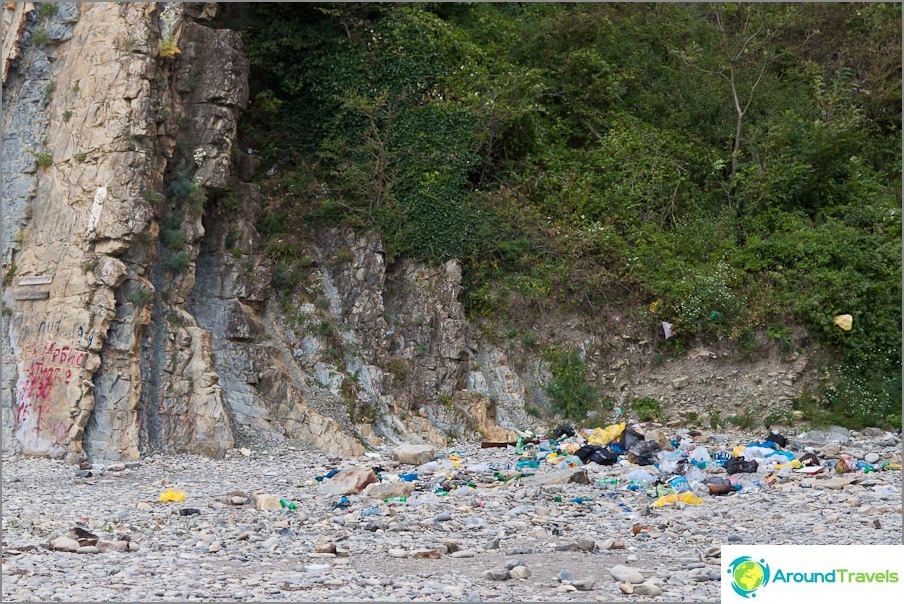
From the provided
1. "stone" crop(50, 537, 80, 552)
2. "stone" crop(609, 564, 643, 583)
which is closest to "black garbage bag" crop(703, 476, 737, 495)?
"stone" crop(609, 564, 643, 583)

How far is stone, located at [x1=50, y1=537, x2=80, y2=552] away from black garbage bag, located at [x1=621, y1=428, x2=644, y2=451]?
6.91m

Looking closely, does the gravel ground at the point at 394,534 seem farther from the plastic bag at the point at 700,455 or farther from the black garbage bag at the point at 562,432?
the black garbage bag at the point at 562,432

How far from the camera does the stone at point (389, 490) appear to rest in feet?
32.6

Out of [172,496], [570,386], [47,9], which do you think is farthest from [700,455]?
[47,9]

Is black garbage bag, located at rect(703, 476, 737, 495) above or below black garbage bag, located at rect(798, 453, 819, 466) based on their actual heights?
below

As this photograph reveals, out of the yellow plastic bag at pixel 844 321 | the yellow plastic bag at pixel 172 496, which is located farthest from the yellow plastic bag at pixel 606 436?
the yellow plastic bag at pixel 172 496

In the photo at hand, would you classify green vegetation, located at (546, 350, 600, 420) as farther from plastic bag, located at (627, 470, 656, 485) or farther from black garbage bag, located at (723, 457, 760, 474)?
plastic bag, located at (627, 470, 656, 485)

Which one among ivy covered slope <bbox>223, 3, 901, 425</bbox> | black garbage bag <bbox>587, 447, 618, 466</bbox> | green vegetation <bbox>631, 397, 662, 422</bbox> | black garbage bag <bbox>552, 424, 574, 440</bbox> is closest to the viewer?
black garbage bag <bbox>587, 447, 618, 466</bbox>

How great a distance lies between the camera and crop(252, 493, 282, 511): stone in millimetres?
9406

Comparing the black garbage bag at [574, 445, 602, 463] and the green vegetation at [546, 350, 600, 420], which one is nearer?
the black garbage bag at [574, 445, 602, 463]

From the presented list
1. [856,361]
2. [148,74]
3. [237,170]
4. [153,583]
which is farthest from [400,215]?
[153,583]

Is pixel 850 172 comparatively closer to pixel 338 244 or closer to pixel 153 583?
pixel 338 244

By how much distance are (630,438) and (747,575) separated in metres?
6.91

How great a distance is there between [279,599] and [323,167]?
11523 millimetres
